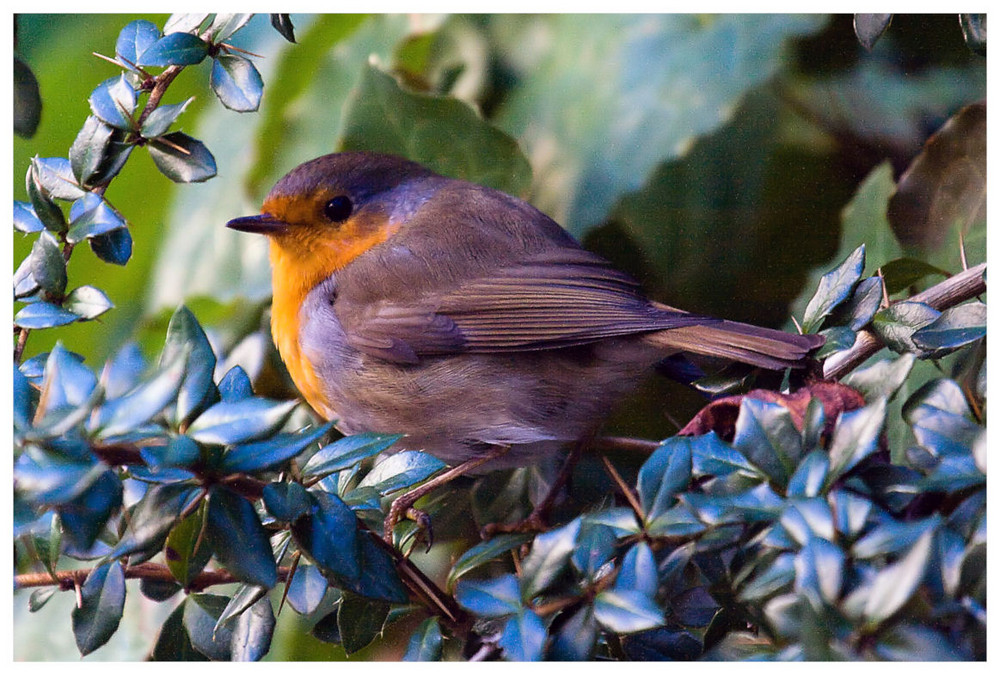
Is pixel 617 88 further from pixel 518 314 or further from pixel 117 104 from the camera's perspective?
pixel 117 104

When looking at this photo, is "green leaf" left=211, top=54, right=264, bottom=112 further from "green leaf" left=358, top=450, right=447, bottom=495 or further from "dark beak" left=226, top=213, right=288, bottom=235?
"green leaf" left=358, top=450, right=447, bottom=495

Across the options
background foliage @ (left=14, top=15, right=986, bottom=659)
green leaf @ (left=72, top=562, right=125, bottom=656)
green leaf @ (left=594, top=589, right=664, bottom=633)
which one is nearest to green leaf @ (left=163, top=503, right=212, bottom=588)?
background foliage @ (left=14, top=15, right=986, bottom=659)

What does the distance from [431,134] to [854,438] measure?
1250 mm

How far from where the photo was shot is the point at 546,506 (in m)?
1.46

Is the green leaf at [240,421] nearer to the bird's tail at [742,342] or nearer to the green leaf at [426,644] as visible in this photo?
the green leaf at [426,644]

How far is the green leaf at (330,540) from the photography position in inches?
33.1

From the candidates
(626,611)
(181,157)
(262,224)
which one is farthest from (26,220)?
(626,611)

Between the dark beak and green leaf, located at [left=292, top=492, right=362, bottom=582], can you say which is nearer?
green leaf, located at [left=292, top=492, right=362, bottom=582]

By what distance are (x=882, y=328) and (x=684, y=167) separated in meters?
0.88

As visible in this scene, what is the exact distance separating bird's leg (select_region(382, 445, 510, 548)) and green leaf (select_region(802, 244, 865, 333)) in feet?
1.73

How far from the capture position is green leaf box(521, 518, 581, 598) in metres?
0.82

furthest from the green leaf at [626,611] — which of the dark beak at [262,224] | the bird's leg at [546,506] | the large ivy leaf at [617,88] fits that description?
the large ivy leaf at [617,88]

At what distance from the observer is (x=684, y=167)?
6.09 ft
